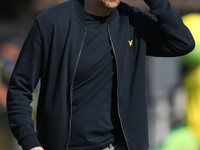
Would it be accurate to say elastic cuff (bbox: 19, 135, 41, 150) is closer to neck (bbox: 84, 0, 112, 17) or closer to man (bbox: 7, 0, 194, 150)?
man (bbox: 7, 0, 194, 150)

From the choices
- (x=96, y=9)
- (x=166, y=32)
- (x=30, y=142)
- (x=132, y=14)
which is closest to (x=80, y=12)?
(x=96, y=9)

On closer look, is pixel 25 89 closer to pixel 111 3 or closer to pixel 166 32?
pixel 111 3

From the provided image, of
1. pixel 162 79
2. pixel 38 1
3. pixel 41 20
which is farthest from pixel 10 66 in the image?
pixel 41 20

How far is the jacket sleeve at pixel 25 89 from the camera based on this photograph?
2.30 meters

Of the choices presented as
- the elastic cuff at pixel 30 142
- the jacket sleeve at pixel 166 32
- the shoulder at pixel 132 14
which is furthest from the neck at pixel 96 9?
the elastic cuff at pixel 30 142

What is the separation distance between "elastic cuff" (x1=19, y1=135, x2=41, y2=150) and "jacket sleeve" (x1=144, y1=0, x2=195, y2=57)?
852 mm

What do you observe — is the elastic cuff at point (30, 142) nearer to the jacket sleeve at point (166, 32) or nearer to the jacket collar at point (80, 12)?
the jacket collar at point (80, 12)

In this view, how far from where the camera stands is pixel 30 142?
7.50 ft

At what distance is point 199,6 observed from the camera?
6316mm

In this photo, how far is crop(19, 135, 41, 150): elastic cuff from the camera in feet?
7.48

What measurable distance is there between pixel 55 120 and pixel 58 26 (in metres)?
0.50

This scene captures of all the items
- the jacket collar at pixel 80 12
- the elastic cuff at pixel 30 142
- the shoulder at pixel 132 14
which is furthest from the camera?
the shoulder at pixel 132 14

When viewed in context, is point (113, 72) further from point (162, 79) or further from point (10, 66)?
point (162, 79)

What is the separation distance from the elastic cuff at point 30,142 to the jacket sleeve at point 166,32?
0.85m
